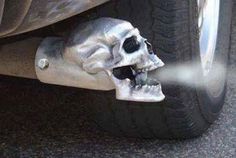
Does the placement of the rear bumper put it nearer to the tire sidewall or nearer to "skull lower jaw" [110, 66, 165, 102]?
"skull lower jaw" [110, 66, 165, 102]

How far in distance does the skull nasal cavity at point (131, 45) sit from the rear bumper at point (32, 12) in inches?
6.3

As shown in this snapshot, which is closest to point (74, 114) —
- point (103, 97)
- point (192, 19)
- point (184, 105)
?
point (103, 97)

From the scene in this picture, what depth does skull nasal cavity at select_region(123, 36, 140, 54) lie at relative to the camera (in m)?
1.80

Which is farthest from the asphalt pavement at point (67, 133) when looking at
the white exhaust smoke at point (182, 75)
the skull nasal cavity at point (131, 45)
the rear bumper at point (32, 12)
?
the rear bumper at point (32, 12)

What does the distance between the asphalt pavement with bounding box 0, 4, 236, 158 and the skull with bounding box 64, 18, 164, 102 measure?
74 cm

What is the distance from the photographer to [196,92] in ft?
8.06

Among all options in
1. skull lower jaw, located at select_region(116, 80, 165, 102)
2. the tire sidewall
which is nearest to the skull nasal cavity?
skull lower jaw, located at select_region(116, 80, 165, 102)

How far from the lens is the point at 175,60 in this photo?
225cm

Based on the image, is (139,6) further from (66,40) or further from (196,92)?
(196,92)

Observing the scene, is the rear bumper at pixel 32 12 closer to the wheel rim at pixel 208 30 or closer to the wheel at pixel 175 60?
the wheel at pixel 175 60

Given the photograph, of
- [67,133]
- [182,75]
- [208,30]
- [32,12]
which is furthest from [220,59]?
[32,12]

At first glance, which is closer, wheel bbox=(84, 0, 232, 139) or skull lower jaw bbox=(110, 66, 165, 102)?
skull lower jaw bbox=(110, 66, 165, 102)

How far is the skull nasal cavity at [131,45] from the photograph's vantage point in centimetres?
180

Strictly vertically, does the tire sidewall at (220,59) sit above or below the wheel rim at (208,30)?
below
